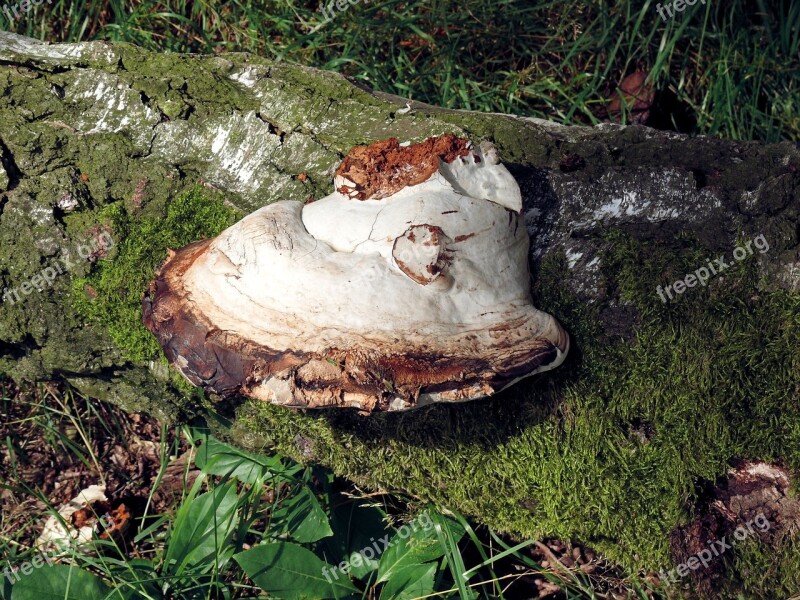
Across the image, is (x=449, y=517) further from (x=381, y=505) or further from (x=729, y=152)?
(x=729, y=152)

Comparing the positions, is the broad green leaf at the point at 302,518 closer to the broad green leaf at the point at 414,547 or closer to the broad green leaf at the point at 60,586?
the broad green leaf at the point at 414,547

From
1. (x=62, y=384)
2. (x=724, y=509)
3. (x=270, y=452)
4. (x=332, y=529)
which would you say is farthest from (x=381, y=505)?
(x=62, y=384)

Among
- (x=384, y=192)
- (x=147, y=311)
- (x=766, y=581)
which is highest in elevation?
(x=384, y=192)
